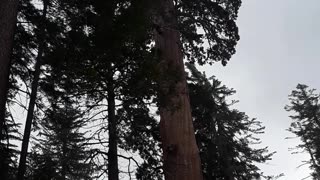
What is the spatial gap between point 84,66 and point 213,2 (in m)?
3.48

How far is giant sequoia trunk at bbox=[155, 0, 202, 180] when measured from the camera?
201 inches

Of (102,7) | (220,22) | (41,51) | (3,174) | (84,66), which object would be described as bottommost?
(3,174)

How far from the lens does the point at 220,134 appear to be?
669 inches

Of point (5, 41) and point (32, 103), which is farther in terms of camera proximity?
point (32, 103)

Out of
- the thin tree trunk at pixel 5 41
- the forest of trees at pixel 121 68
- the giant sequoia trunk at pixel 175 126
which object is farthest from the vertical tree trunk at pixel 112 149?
the thin tree trunk at pixel 5 41

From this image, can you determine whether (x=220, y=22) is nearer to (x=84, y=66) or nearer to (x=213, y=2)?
(x=213, y=2)

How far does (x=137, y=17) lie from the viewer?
5215 millimetres

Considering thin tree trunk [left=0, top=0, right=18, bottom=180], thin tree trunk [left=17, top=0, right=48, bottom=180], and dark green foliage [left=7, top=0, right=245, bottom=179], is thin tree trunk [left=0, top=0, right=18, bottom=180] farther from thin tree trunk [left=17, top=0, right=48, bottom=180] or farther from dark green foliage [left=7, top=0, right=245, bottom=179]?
thin tree trunk [left=17, top=0, right=48, bottom=180]

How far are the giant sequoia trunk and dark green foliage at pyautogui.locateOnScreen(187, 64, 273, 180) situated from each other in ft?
25.6

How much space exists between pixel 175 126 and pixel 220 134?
12.0 metres

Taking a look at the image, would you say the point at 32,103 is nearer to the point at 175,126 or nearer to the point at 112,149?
the point at 112,149

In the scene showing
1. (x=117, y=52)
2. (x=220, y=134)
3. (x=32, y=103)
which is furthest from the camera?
(x=220, y=134)

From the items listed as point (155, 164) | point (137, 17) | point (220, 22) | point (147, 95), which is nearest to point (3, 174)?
point (155, 164)

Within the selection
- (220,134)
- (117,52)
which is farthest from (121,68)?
(220,134)
